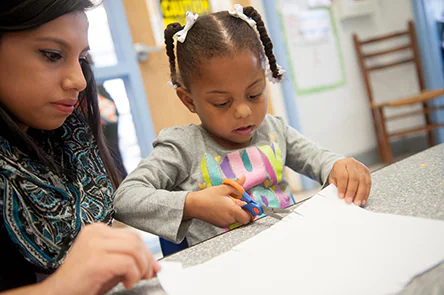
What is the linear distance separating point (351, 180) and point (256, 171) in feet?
0.80

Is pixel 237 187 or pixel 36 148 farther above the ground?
pixel 36 148

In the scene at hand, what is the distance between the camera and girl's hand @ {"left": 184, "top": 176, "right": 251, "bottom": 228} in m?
0.55

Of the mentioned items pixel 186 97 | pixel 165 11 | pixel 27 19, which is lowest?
pixel 186 97

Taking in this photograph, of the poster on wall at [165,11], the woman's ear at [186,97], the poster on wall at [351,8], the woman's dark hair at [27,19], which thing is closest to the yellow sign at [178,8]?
the poster on wall at [165,11]

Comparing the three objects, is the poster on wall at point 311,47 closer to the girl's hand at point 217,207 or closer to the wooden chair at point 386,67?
the wooden chair at point 386,67

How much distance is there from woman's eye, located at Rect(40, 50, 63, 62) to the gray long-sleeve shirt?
24 centimetres

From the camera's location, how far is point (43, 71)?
491 millimetres

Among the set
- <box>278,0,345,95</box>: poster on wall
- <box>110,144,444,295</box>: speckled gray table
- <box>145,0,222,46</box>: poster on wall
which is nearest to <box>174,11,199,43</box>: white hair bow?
<box>110,144,444,295</box>: speckled gray table

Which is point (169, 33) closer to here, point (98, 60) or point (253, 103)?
point (253, 103)

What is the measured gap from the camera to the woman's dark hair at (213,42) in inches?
29.9

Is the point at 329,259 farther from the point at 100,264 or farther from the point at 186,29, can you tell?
the point at 186,29

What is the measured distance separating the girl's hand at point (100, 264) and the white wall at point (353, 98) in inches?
92.4

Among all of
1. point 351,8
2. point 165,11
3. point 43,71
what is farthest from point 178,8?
point 43,71

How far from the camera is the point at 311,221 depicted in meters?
0.49
